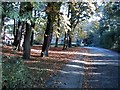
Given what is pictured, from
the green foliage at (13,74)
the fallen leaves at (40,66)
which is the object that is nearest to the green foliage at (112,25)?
the fallen leaves at (40,66)

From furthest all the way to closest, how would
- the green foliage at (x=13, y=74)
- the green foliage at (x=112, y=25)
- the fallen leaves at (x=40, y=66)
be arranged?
the green foliage at (x=112, y=25) → the fallen leaves at (x=40, y=66) → the green foliage at (x=13, y=74)

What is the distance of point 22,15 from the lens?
838 cm

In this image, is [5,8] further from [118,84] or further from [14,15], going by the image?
[118,84]

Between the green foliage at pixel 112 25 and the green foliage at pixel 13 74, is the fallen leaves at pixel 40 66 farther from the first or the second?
the green foliage at pixel 112 25

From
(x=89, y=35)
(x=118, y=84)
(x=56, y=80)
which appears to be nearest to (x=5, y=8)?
(x=56, y=80)

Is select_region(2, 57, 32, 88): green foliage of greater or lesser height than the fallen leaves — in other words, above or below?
above

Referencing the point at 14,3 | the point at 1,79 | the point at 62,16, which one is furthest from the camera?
the point at 62,16

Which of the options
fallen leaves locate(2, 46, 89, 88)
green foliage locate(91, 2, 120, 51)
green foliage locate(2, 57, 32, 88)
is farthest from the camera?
green foliage locate(91, 2, 120, 51)

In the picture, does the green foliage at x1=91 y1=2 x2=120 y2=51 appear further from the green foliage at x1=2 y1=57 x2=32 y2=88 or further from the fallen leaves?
the green foliage at x1=2 y1=57 x2=32 y2=88

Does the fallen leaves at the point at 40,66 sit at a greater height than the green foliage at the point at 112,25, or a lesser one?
lesser

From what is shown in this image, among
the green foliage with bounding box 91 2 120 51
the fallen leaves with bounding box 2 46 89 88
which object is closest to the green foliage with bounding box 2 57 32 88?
the fallen leaves with bounding box 2 46 89 88

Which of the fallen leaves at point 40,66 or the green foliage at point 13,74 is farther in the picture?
the fallen leaves at point 40,66

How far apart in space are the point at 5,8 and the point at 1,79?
1.83m

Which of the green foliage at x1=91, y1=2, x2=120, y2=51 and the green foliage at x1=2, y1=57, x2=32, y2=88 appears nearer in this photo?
the green foliage at x1=2, y1=57, x2=32, y2=88
